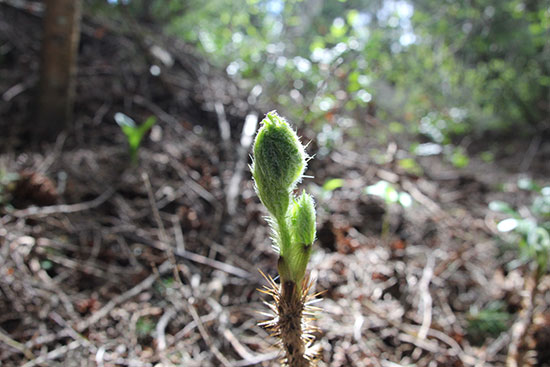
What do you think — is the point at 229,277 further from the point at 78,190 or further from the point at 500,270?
the point at 500,270

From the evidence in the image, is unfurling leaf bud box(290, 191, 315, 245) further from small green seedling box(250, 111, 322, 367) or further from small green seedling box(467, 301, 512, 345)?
small green seedling box(467, 301, 512, 345)

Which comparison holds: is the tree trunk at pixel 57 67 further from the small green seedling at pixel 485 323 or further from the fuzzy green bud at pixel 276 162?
the small green seedling at pixel 485 323

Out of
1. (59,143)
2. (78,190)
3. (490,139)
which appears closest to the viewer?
(78,190)

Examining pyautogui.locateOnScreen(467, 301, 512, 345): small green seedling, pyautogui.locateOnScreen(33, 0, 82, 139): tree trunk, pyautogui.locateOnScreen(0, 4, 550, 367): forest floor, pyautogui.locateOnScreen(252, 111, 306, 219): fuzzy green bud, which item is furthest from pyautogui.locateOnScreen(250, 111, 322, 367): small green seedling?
pyautogui.locateOnScreen(33, 0, 82, 139): tree trunk

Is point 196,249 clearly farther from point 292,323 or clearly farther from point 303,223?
point 303,223

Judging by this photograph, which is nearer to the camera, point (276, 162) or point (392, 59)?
point (276, 162)

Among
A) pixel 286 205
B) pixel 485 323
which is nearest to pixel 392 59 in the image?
pixel 485 323

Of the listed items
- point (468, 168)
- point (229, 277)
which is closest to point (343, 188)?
point (229, 277)
